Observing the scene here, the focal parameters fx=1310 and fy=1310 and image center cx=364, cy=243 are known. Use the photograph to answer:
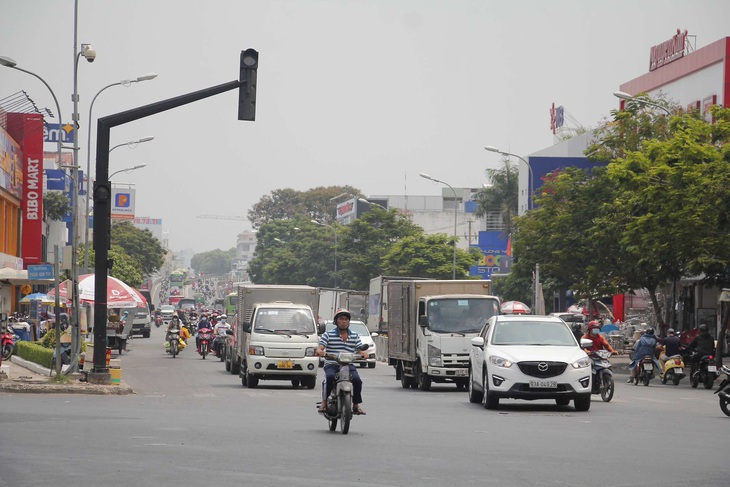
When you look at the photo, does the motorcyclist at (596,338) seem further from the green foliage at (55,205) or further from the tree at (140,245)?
the tree at (140,245)

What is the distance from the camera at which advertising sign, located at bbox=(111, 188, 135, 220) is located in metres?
112

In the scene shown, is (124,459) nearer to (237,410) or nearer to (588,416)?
(237,410)

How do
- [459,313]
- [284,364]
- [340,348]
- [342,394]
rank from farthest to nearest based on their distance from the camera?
1. [284,364]
2. [459,313]
3. [340,348]
4. [342,394]

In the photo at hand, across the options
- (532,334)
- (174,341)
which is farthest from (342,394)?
(174,341)

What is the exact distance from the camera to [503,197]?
102312mm

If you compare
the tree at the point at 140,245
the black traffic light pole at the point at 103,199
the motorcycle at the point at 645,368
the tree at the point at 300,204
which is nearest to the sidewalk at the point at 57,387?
the black traffic light pole at the point at 103,199

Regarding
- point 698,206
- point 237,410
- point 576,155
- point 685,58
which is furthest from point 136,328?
point 237,410

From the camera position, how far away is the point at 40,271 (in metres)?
31.2

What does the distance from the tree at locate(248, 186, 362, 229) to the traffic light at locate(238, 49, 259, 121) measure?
12740cm

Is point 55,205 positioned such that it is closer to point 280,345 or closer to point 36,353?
point 36,353

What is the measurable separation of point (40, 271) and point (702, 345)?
1672 centimetres

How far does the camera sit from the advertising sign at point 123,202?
112438mm

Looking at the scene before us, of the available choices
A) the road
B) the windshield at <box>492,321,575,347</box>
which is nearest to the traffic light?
the road

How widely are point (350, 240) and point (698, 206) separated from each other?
62.4 metres
